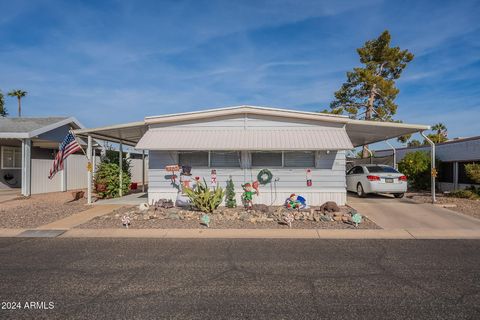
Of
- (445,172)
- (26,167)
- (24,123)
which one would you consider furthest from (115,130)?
(445,172)

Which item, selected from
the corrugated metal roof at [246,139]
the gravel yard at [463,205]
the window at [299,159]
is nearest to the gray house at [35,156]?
the corrugated metal roof at [246,139]

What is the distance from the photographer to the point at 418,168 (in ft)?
51.2

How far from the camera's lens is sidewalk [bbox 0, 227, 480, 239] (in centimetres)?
716

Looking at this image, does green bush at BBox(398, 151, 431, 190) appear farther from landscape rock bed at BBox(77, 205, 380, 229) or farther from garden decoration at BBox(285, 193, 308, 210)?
garden decoration at BBox(285, 193, 308, 210)

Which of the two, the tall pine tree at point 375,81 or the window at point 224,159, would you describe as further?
the tall pine tree at point 375,81

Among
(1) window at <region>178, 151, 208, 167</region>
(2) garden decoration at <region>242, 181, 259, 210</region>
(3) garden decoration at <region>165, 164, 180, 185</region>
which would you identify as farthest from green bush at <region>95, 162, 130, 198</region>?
(2) garden decoration at <region>242, 181, 259, 210</region>

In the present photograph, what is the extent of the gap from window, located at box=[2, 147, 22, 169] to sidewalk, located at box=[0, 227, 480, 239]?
11.3m

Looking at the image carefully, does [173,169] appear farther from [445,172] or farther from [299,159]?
[445,172]

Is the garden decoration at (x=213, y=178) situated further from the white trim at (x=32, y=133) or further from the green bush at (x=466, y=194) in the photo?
the green bush at (x=466, y=194)

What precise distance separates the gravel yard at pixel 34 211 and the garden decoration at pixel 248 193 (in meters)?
5.42

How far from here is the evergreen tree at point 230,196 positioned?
10.6 metres

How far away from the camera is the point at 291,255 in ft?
18.6

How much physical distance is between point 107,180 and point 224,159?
207 inches

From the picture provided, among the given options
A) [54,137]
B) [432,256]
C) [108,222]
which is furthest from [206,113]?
[54,137]
